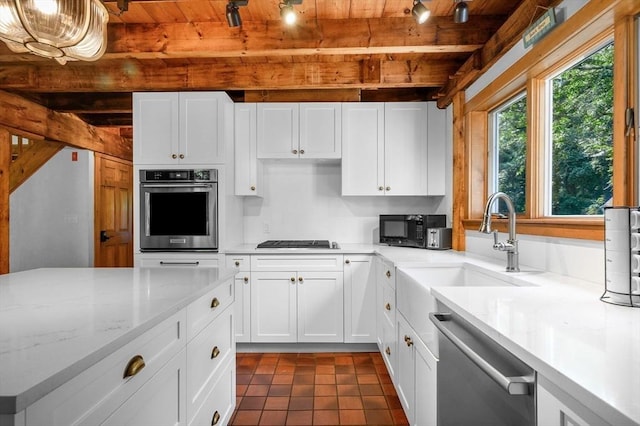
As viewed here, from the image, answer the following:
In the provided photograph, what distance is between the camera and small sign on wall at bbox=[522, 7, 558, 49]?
5.58ft

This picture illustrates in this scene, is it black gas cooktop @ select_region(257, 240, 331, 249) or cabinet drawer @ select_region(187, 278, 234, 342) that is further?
black gas cooktop @ select_region(257, 240, 331, 249)

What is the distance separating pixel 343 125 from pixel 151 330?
8.43 ft

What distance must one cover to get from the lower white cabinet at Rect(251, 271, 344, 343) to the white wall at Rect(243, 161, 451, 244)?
0.72 metres

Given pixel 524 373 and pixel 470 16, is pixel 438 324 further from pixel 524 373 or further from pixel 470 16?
pixel 470 16

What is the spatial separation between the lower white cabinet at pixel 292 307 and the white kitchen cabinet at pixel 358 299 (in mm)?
61

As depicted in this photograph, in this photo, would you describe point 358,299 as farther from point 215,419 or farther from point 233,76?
point 233,76

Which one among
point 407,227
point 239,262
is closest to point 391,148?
point 407,227

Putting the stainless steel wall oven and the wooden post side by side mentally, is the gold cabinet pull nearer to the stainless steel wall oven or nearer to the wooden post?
the stainless steel wall oven

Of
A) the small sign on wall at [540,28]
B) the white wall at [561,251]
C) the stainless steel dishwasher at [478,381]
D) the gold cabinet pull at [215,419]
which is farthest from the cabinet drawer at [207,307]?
the small sign on wall at [540,28]

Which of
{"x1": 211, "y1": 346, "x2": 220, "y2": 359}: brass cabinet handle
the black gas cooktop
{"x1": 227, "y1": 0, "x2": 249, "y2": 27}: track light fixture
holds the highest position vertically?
{"x1": 227, "y1": 0, "x2": 249, "y2": 27}: track light fixture

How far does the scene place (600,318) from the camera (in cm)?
95

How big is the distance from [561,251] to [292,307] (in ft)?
6.51

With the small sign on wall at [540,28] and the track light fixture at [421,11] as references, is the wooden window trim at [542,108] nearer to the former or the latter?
the small sign on wall at [540,28]

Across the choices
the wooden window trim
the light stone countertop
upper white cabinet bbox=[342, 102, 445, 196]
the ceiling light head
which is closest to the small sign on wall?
the wooden window trim
